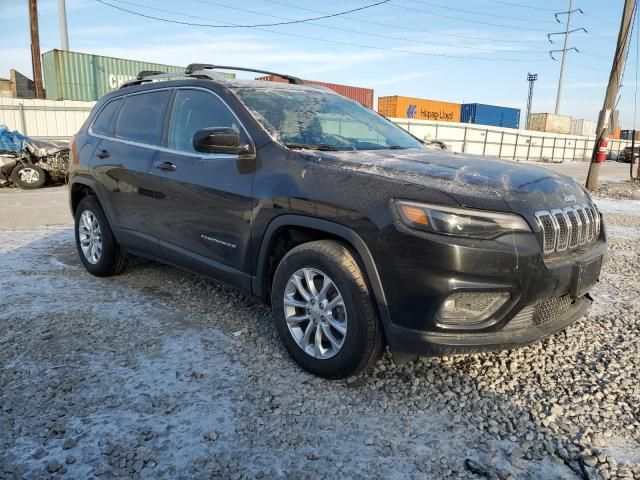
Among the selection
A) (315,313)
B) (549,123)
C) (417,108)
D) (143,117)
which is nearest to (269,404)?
(315,313)

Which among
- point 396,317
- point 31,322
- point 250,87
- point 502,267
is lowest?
point 31,322

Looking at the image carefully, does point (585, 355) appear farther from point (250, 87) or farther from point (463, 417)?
point (250, 87)

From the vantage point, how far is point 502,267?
2.36m

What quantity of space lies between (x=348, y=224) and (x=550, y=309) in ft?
3.94

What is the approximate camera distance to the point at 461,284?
Answer: 2.34 m

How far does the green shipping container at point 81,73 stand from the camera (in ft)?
74.0

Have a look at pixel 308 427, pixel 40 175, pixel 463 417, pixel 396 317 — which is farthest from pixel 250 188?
pixel 40 175

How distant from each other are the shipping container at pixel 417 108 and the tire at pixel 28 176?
94.8ft

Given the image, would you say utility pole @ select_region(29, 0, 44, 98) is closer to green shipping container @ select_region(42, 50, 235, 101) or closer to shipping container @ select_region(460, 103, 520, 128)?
green shipping container @ select_region(42, 50, 235, 101)

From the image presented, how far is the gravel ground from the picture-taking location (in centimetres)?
214

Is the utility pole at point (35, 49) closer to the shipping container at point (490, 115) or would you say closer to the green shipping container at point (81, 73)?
the green shipping container at point (81, 73)

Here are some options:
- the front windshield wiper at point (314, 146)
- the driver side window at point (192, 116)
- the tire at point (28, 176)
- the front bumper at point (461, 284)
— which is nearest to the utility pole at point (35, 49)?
the tire at point (28, 176)

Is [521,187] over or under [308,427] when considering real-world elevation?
over

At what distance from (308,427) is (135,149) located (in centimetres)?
275
